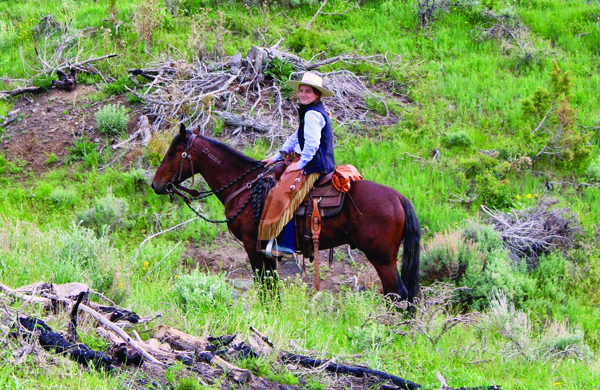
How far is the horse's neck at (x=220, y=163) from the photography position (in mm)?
8195

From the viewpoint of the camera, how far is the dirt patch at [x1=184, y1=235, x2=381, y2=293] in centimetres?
952

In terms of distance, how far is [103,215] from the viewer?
10484 mm

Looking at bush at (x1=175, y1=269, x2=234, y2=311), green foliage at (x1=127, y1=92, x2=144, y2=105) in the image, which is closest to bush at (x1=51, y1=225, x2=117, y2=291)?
bush at (x1=175, y1=269, x2=234, y2=311)

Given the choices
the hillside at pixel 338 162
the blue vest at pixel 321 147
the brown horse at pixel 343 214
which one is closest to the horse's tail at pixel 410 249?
the brown horse at pixel 343 214

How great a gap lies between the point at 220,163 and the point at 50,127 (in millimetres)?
6671

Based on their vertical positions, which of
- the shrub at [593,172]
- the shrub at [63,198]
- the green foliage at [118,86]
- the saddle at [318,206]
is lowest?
the shrub at [63,198]

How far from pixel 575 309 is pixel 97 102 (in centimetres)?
1041

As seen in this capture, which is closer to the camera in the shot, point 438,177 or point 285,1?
point 438,177

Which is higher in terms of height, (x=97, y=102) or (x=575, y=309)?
(x=97, y=102)

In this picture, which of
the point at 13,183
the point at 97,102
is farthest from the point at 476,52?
the point at 13,183

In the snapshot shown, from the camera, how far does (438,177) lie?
11594 millimetres

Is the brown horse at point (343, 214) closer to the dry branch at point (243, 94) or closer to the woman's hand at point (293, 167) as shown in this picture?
the woman's hand at point (293, 167)

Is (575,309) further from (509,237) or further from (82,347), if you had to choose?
(82,347)

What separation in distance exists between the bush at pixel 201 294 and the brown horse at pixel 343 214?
0.89m
